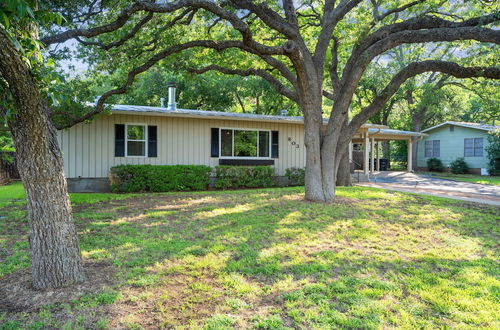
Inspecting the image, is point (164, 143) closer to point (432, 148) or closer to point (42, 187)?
point (42, 187)

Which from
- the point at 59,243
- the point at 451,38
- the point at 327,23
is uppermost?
the point at 327,23

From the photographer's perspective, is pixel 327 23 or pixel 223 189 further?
pixel 223 189

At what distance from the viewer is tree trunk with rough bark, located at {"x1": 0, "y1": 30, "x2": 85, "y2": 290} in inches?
110

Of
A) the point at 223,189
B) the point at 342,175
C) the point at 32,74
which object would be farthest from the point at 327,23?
the point at 32,74

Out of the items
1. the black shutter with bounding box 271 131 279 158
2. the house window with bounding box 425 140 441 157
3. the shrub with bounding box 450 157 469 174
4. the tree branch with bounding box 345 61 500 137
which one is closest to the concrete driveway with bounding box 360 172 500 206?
the tree branch with bounding box 345 61 500 137

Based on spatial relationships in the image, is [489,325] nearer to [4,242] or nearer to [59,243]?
[59,243]

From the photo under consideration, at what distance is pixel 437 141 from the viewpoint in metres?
24.2

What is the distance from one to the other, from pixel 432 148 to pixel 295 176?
1629 centimetres

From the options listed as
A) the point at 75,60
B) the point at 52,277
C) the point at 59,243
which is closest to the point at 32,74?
the point at 59,243

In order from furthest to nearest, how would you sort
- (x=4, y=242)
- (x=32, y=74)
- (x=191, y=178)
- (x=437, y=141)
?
(x=437, y=141) < (x=191, y=178) < (x=4, y=242) < (x=32, y=74)

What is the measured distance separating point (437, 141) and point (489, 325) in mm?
24948

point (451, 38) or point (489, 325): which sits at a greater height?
point (451, 38)

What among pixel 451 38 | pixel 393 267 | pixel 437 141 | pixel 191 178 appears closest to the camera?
pixel 393 267

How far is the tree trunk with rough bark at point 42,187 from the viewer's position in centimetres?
280
